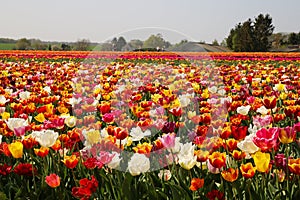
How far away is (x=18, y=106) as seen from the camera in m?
3.13

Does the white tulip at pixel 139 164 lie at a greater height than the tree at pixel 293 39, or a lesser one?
lesser

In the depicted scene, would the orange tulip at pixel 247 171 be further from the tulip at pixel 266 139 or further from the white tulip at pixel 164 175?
the white tulip at pixel 164 175

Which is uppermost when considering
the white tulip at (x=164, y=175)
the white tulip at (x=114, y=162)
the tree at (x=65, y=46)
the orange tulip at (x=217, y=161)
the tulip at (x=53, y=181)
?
the orange tulip at (x=217, y=161)

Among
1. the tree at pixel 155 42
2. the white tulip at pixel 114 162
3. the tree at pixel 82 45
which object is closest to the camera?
the white tulip at pixel 114 162

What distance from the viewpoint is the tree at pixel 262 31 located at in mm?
44375

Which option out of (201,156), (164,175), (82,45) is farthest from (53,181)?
(82,45)

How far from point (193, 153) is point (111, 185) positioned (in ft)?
1.36

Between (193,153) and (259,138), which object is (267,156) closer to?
(259,138)

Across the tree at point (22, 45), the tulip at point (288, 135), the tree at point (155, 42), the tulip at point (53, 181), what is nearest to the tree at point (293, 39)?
the tree at point (22, 45)

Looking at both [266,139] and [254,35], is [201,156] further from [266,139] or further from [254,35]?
[254,35]

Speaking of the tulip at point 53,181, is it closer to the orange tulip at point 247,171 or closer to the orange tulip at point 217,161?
Answer: the orange tulip at point 217,161

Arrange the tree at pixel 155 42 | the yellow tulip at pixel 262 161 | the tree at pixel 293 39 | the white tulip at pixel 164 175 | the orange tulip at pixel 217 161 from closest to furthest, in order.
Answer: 1. the yellow tulip at pixel 262 161
2. the orange tulip at pixel 217 161
3. the white tulip at pixel 164 175
4. the tree at pixel 155 42
5. the tree at pixel 293 39

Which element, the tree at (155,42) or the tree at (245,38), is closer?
the tree at (155,42)

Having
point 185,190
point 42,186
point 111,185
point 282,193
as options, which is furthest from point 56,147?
point 282,193
